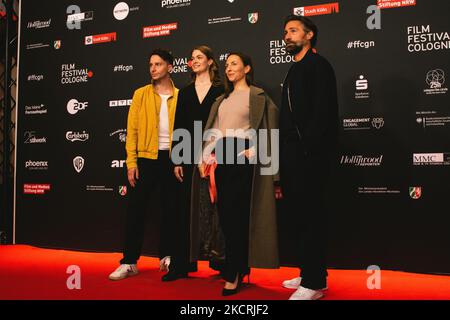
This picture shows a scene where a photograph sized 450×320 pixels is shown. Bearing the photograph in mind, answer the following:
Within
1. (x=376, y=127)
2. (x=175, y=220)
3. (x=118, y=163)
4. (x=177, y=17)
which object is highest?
(x=177, y=17)

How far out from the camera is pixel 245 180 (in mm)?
2670

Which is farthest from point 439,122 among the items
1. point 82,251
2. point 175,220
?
point 82,251

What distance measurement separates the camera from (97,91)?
14.6ft

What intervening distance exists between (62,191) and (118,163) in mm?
781

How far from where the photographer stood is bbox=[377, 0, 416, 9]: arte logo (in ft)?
11.0

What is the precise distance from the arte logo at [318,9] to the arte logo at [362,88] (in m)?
0.62

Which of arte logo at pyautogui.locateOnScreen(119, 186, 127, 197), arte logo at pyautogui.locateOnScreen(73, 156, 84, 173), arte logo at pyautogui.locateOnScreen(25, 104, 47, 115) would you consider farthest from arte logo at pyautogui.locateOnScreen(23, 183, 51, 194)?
arte logo at pyautogui.locateOnScreen(119, 186, 127, 197)

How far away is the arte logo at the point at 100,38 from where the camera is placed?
440 cm

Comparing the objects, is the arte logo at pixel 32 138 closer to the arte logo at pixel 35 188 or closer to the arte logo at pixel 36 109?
the arte logo at pixel 36 109

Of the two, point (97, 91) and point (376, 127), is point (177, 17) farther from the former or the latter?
point (376, 127)

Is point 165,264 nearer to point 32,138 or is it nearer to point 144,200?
point 144,200

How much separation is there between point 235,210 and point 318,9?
2.00m

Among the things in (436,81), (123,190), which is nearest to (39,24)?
(123,190)
